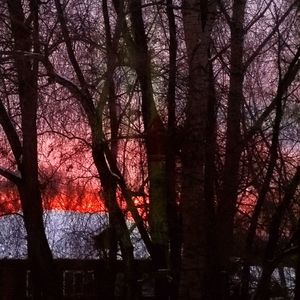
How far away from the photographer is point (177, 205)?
12.2 metres

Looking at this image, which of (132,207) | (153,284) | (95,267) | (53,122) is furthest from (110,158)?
(95,267)

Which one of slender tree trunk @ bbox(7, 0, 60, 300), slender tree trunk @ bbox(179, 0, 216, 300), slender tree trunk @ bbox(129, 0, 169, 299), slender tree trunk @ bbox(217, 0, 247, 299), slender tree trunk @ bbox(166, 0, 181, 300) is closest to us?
slender tree trunk @ bbox(179, 0, 216, 300)

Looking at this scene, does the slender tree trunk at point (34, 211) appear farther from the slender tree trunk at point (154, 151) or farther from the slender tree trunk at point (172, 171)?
the slender tree trunk at point (172, 171)

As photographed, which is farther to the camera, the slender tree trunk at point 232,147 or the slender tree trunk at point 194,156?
the slender tree trunk at point 232,147

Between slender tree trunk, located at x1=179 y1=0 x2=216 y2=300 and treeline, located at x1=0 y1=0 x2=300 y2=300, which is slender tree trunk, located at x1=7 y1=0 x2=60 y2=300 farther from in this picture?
slender tree trunk, located at x1=179 y1=0 x2=216 y2=300

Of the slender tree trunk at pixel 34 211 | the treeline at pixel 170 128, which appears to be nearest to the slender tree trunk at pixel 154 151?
the treeline at pixel 170 128

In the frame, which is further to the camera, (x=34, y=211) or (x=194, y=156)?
(x=34, y=211)

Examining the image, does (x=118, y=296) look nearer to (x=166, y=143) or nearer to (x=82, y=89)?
(x=166, y=143)

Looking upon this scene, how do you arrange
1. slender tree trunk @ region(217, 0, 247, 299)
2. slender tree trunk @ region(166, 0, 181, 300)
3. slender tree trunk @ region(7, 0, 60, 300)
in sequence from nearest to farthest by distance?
slender tree trunk @ region(166, 0, 181, 300), slender tree trunk @ region(217, 0, 247, 299), slender tree trunk @ region(7, 0, 60, 300)

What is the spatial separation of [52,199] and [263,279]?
256 inches

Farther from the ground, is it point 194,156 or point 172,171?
point 172,171

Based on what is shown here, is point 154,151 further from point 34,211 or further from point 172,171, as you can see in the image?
point 34,211

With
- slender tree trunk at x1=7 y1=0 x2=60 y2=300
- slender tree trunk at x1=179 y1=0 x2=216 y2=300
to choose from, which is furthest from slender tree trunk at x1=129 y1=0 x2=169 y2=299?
slender tree trunk at x1=7 y1=0 x2=60 y2=300

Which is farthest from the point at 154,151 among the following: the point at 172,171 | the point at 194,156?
the point at 194,156
